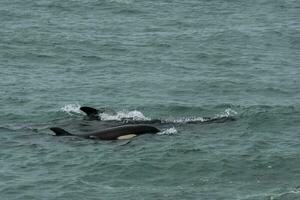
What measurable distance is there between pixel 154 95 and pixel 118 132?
241 inches

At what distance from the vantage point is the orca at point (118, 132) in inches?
1062

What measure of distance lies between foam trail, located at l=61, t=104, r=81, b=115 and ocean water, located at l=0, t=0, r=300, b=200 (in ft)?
0.24

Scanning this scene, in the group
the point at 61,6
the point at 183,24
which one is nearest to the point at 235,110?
the point at 183,24

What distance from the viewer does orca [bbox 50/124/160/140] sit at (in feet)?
88.5

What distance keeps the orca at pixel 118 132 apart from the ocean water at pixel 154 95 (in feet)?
1.04

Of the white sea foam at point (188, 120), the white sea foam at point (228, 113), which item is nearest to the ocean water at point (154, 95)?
the white sea foam at point (188, 120)

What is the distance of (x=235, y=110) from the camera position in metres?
30.7

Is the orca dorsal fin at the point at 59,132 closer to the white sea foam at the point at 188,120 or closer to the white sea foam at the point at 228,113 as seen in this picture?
the white sea foam at the point at 188,120

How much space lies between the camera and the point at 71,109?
30875mm

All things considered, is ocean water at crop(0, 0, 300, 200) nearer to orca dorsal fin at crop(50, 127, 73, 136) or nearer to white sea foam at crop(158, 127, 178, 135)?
white sea foam at crop(158, 127, 178, 135)

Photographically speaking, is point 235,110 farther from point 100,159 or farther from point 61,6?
point 61,6

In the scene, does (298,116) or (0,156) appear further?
(298,116)

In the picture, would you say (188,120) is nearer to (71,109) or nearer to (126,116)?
(126,116)

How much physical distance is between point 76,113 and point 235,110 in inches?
228
